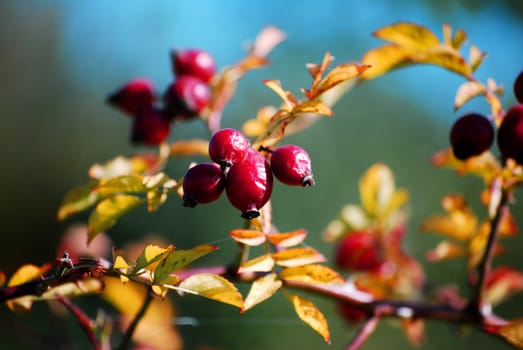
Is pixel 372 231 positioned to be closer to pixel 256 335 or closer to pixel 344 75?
pixel 344 75

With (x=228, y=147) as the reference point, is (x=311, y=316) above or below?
below

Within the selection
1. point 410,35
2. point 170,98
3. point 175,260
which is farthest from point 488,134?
point 170,98

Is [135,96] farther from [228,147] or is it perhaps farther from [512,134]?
[512,134]

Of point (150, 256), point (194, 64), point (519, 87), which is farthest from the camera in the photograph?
point (194, 64)

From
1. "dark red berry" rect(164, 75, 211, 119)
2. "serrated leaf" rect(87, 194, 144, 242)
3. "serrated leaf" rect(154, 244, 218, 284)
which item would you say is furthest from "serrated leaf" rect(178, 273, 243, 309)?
"dark red berry" rect(164, 75, 211, 119)

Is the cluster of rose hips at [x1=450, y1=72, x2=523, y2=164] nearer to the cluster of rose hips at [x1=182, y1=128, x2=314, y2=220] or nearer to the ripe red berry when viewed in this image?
the cluster of rose hips at [x1=182, y1=128, x2=314, y2=220]
